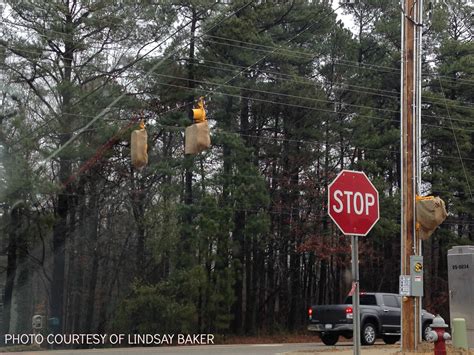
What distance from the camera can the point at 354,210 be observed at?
8898 mm

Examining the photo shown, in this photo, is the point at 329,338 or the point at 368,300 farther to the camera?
the point at 368,300

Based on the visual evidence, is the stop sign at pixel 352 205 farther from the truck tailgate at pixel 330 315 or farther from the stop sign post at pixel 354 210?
the truck tailgate at pixel 330 315

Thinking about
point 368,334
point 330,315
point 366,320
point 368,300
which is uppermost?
point 368,300

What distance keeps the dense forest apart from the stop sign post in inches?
789

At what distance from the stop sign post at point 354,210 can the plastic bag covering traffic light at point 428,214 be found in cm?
769

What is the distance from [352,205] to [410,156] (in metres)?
8.58

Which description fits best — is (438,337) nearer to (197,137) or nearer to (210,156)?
(197,137)

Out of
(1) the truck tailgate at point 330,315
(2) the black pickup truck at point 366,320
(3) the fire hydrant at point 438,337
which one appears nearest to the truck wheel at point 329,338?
(2) the black pickup truck at point 366,320

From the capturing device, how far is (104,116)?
2961 centimetres

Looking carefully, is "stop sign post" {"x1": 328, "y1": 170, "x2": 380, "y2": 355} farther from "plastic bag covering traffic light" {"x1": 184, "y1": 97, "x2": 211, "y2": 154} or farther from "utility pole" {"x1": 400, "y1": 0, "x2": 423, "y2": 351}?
"utility pole" {"x1": 400, "y1": 0, "x2": 423, "y2": 351}

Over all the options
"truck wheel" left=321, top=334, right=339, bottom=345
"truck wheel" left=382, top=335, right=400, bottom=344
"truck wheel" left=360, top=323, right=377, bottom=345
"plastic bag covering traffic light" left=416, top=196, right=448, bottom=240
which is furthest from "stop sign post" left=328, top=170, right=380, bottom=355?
"truck wheel" left=382, top=335, right=400, bottom=344

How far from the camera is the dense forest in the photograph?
98.1 ft

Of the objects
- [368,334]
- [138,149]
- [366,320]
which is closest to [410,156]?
[138,149]

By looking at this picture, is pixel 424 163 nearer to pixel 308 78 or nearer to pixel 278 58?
pixel 308 78
